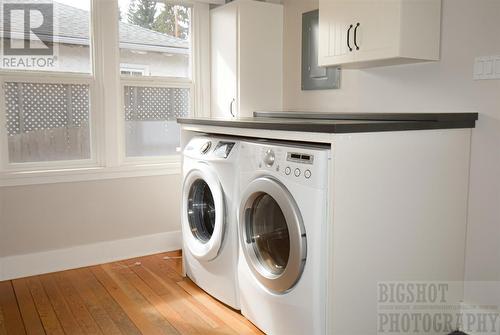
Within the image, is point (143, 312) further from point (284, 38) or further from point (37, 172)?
point (284, 38)

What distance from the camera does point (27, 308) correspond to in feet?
8.16

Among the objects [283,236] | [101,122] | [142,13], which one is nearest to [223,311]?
[283,236]

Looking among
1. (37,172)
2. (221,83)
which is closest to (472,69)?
(221,83)

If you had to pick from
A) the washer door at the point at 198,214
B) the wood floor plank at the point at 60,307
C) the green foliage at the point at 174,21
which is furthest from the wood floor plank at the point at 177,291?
the green foliage at the point at 174,21

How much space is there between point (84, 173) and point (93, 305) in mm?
985

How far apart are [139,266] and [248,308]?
116 cm

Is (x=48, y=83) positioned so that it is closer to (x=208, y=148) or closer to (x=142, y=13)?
(x=142, y=13)

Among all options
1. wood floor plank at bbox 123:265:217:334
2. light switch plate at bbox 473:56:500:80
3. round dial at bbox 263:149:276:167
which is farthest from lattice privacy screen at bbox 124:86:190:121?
light switch plate at bbox 473:56:500:80

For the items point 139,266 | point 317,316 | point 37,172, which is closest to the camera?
point 317,316

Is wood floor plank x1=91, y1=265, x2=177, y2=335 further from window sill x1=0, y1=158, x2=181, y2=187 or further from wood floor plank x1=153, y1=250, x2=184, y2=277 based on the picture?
window sill x1=0, y1=158, x2=181, y2=187

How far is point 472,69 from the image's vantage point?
2.14m

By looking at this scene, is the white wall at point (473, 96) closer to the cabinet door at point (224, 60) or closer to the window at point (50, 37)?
the cabinet door at point (224, 60)

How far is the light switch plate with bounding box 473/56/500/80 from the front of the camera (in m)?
2.03

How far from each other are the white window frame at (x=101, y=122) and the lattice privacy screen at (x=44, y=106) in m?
0.04
